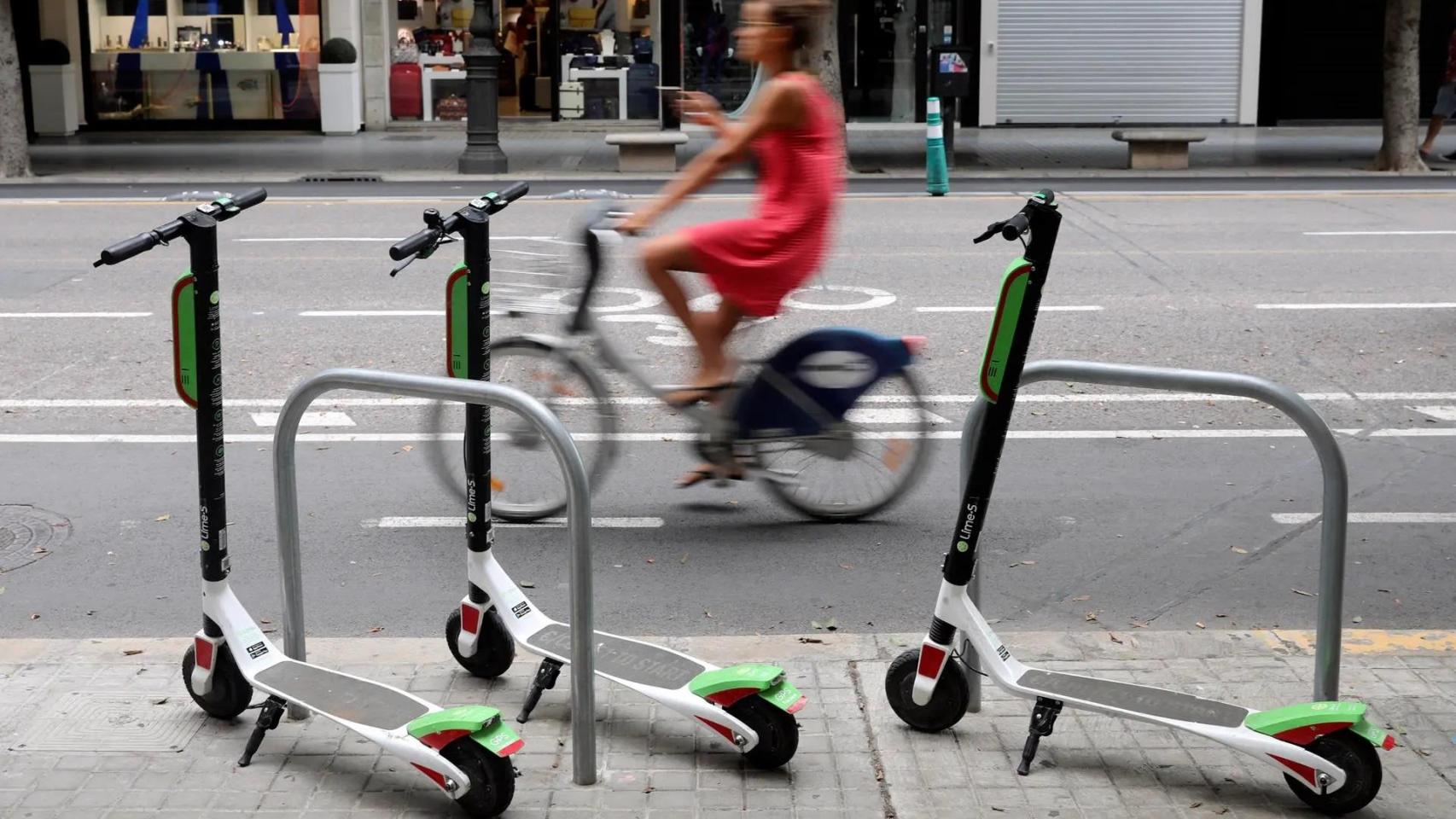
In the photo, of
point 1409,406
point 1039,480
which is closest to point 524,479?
point 1039,480

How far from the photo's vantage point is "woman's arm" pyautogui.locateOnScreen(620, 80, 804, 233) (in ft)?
20.2

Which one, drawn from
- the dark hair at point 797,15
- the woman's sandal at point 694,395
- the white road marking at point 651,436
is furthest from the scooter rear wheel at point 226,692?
the white road marking at point 651,436

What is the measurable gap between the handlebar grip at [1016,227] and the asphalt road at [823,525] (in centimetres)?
194

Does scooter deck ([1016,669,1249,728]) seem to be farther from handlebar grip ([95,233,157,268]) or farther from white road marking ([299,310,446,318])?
white road marking ([299,310,446,318])

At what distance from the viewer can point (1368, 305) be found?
36.9ft

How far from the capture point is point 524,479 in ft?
22.6

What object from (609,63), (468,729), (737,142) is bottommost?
(468,729)

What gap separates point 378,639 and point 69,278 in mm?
8407

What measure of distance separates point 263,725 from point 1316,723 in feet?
9.00

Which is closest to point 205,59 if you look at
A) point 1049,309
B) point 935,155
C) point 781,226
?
point 935,155

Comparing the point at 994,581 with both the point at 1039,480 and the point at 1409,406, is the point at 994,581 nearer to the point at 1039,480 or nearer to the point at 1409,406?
the point at 1039,480

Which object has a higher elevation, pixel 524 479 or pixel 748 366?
pixel 748 366

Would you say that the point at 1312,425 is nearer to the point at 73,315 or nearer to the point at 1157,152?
the point at 73,315

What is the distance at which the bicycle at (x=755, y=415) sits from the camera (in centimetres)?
652
